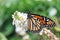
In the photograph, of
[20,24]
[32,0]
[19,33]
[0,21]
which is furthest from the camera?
[32,0]

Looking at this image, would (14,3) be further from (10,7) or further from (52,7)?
(52,7)

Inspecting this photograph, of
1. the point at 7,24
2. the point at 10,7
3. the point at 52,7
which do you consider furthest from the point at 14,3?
the point at 52,7

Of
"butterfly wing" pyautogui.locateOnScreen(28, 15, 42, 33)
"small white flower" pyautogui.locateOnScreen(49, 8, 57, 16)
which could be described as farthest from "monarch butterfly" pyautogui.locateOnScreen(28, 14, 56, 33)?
"small white flower" pyautogui.locateOnScreen(49, 8, 57, 16)

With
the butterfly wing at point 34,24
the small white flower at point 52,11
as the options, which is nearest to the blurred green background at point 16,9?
the small white flower at point 52,11

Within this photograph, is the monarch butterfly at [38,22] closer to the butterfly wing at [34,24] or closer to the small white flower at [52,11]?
the butterfly wing at [34,24]

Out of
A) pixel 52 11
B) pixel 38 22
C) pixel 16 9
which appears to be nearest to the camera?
pixel 38 22

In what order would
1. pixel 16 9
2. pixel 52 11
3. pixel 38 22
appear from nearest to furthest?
pixel 38 22 < pixel 16 9 < pixel 52 11

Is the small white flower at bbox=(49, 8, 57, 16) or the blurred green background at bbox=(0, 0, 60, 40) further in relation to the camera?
the small white flower at bbox=(49, 8, 57, 16)

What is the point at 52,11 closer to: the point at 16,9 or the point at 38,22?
the point at 16,9

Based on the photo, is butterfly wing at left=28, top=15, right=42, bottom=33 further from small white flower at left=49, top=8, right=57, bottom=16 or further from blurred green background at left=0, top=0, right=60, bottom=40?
small white flower at left=49, top=8, right=57, bottom=16

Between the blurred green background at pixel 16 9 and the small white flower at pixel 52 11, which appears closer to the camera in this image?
the blurred green background at pixel 16 9

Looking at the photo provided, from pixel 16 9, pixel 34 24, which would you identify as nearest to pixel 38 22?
pixel 34 24
